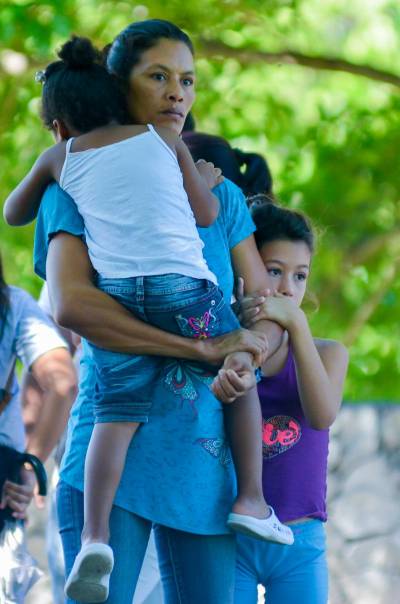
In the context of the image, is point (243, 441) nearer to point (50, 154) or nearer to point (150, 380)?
point (150, 380)

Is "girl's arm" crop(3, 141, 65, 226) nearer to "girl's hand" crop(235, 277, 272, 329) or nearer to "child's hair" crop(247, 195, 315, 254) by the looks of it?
"girl's hand" crop(235, 277, 272, 329)

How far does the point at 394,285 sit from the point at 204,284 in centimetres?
633

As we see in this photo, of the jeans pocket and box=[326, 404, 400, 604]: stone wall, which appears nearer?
the jeans pocket

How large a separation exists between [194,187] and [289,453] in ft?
2.35

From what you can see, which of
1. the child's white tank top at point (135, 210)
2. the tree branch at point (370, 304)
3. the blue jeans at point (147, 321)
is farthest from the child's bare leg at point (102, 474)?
the tree branch at point (370, 304)

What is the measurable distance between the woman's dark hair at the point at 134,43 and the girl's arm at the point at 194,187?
0.72ft

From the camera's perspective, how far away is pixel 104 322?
258 centimetres

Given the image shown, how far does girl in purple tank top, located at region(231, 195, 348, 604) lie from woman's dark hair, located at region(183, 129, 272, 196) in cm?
23

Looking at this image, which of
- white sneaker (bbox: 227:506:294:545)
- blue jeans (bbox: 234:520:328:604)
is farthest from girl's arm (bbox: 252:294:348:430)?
white sneaker (bbox: 227:506:294:545)

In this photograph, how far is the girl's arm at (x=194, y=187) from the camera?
107 inches

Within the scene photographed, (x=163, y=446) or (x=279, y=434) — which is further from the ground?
(x=279, y=434)

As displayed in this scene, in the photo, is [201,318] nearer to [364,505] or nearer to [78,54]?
[78,54]

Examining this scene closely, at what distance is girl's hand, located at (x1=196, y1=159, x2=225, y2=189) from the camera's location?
2.80m

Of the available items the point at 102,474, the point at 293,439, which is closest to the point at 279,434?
the point at 293,439
